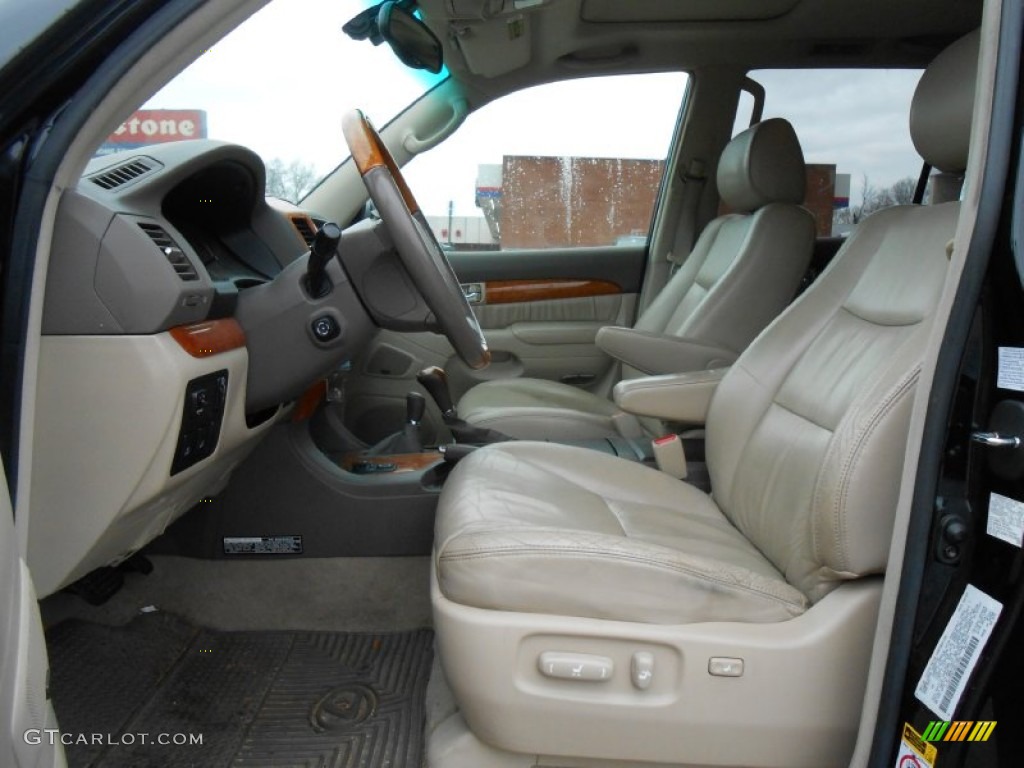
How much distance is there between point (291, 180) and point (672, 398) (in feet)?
4.26

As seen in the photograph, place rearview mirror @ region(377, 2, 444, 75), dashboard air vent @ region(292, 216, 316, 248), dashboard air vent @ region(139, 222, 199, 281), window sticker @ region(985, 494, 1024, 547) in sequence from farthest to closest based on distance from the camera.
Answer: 1. rearview mirror @ region(377, 2, 444, 75)
2. dashboard air vent @ region(292, 216, 316, 248)
3. dashboard air vent @ region(139, 222, 199, 281)
4. window sticker @ region(985, 494, 1024, 547)

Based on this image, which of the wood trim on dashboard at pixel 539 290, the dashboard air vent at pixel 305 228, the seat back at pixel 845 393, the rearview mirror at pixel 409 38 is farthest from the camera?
the wood trim on dashboard at pixel 539 290

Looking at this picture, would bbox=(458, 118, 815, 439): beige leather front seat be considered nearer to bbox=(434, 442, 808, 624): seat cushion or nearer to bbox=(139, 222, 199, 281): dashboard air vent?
bbox=(434, 442, 808, 624): seat cushion

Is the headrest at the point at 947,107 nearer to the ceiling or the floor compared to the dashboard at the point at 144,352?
nearer to the ceiling

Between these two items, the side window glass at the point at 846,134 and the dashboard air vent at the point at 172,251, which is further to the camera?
the side window glass at the point at 846,134

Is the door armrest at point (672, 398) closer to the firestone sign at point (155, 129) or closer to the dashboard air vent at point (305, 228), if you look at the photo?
the dashboard air vent at point (305, 228)

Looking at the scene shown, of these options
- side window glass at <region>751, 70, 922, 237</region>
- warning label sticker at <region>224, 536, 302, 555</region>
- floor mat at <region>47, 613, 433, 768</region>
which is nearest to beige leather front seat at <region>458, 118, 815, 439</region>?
side window glass at <region>751, 70, 922, 237</region>

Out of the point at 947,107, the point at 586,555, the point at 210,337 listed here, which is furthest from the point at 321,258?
the point at 947,107

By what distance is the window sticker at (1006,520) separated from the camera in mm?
860

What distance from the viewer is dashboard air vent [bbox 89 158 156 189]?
1.17 metres

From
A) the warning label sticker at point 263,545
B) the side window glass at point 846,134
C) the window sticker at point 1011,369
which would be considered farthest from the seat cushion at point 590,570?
the side window glass at point 846,134

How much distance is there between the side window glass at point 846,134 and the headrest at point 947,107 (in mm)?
1104

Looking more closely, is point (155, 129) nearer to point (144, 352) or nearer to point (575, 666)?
point (144, 352)

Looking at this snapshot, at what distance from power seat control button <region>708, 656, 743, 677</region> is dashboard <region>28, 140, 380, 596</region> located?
2.67 feet
